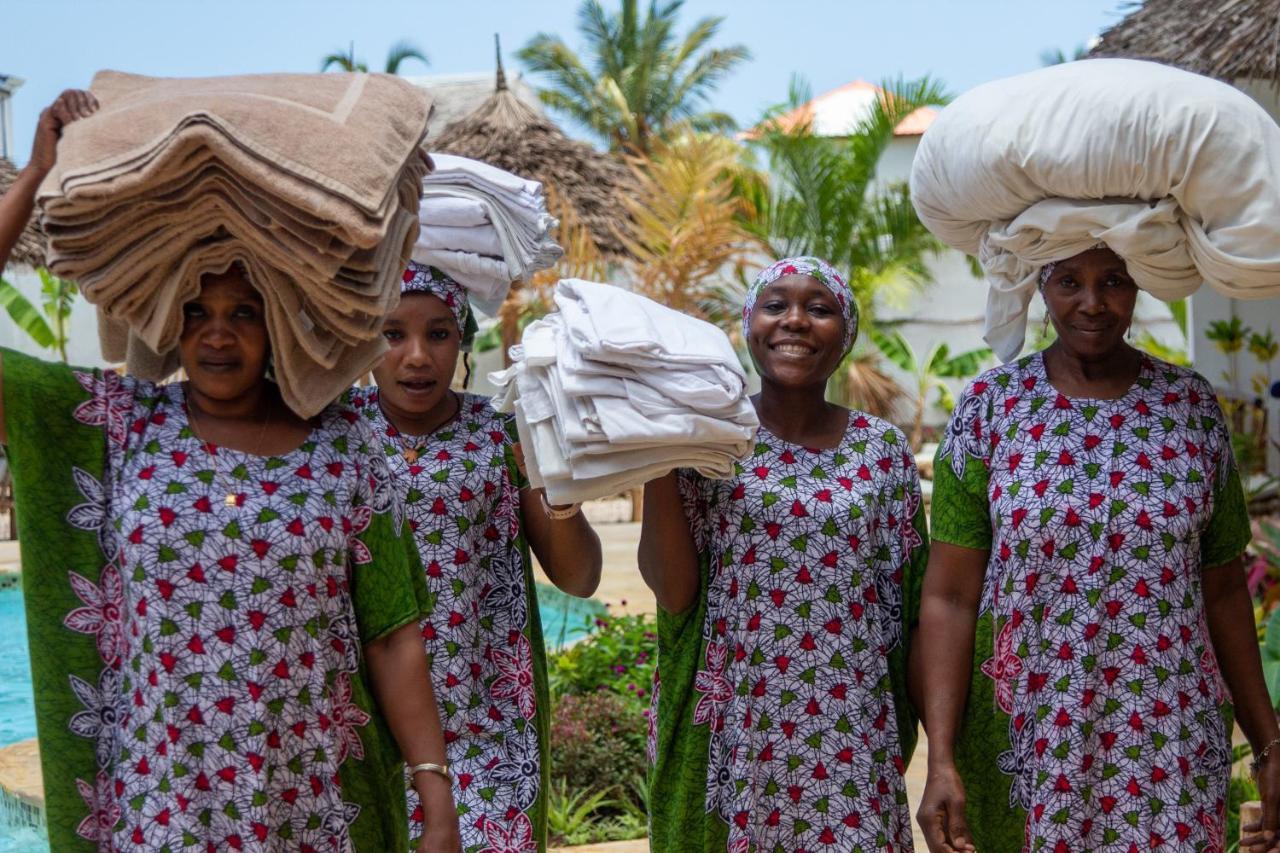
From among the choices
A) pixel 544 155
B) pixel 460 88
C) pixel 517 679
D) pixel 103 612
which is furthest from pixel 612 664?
pixel 460 88

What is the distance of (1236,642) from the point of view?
3160 millimetres

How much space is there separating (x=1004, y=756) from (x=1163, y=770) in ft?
1.08

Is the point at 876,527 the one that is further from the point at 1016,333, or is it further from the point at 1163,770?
the point at 1163,770

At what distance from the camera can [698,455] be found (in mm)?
2896

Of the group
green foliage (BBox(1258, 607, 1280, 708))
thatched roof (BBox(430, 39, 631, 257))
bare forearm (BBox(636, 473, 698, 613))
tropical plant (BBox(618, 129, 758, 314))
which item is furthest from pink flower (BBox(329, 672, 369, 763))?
thatched roof (BBox(430, 39, 631, 257))

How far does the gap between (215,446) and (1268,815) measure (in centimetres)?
225

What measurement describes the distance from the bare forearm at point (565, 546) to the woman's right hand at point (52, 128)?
1.36m

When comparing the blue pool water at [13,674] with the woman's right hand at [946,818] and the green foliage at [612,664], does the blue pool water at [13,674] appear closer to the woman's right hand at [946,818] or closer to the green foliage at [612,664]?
the green foliage at [612,664]

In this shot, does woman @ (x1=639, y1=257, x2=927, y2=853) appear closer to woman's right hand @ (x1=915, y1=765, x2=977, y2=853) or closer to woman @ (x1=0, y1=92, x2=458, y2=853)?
woman's right hand @ (x1=915, y1=765, x2=977, y2=853)

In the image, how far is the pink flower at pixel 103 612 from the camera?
98.3 inches

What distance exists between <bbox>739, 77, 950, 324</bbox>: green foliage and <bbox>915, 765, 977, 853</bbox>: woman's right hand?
53.2 ft

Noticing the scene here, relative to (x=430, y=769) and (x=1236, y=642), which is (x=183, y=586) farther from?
(x=1236, y=642)

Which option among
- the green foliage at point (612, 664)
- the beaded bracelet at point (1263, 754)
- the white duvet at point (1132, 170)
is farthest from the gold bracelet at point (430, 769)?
the green foliage at point (612, 664)

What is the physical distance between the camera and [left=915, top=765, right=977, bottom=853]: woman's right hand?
10.0 ft
